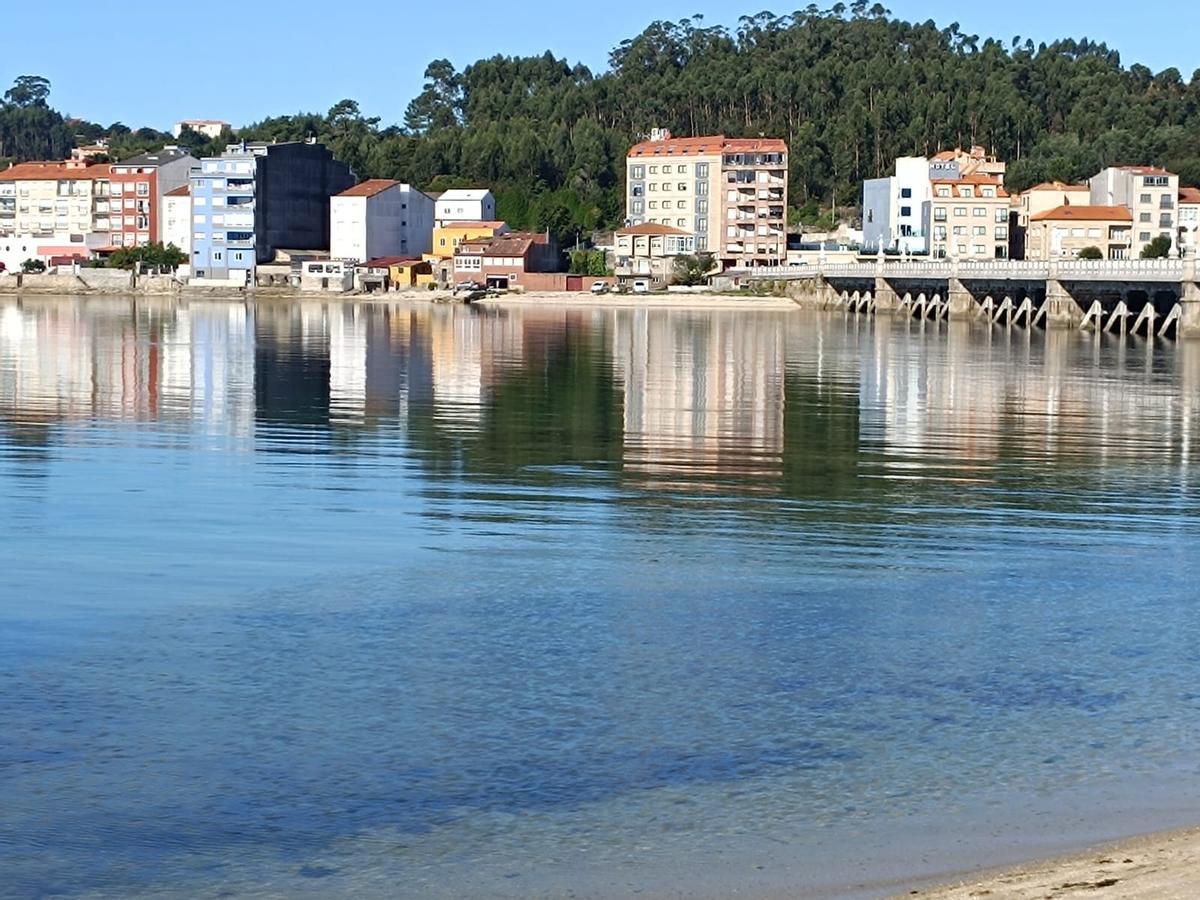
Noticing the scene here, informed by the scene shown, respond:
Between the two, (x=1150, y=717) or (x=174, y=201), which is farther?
(x=174, y=201)

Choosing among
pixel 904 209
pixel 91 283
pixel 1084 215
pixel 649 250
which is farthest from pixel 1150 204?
pixel 91 283

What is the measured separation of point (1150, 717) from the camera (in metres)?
11.3

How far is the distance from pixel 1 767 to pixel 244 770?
4.33ft

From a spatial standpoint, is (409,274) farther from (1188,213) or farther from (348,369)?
(348,369)

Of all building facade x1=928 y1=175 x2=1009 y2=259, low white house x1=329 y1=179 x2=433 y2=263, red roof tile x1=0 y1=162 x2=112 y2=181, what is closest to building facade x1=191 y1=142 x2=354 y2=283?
low white house x1=329 y1=179 x2=433 y2=263

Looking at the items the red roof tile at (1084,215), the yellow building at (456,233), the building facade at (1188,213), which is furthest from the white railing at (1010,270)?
the building facade at (1188,213)

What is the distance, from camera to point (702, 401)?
1341 inches

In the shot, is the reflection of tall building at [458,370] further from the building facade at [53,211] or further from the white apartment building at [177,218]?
the building facade at [53,211]

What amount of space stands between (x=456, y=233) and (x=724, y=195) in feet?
57.5

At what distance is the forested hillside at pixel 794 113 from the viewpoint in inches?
4943

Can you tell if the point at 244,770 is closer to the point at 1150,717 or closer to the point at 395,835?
the point at 395,835

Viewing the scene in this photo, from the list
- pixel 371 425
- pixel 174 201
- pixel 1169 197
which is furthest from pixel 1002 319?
pixel 174 201

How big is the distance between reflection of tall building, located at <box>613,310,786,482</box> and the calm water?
23 cm

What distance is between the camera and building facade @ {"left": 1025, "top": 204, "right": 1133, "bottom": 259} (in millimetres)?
101688
